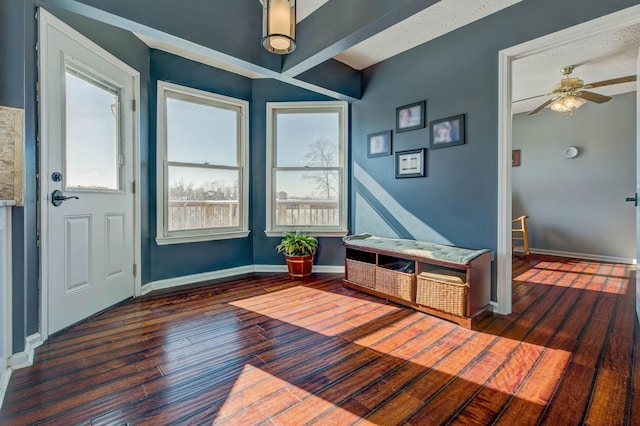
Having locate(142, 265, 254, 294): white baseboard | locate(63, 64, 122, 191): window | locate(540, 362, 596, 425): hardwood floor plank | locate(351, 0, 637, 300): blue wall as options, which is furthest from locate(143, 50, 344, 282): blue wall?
locate(540, 362, 596, 425): hardwood floor plank

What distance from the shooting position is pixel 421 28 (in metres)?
2.77

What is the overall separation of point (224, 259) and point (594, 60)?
16.1 feet

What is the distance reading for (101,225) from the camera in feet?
8.32

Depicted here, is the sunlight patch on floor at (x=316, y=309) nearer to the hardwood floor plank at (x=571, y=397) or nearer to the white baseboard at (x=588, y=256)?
the hardwood floor plank at (x=571, y=397)

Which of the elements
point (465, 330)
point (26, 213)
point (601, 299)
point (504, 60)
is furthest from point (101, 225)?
point (601, 299)

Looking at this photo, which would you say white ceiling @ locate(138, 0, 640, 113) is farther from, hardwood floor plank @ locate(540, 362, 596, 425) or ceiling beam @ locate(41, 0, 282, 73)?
hardwood floor plank @ locate(540, 362, 596, 425)

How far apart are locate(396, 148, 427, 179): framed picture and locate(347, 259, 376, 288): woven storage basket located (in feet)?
3.49

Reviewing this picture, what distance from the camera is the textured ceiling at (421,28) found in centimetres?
242

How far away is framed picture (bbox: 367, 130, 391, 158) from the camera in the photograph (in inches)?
132

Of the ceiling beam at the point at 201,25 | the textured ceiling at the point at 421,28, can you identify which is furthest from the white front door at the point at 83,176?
the textured ceiling at the point at 421,28

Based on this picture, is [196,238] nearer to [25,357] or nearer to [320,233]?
[320,233]

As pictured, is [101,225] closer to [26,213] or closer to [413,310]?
[26,213]

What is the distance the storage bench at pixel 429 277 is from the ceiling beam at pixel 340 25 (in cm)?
182

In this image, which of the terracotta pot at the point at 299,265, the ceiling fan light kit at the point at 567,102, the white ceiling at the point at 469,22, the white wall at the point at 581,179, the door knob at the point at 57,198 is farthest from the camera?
the white wall at the point at 581,179
